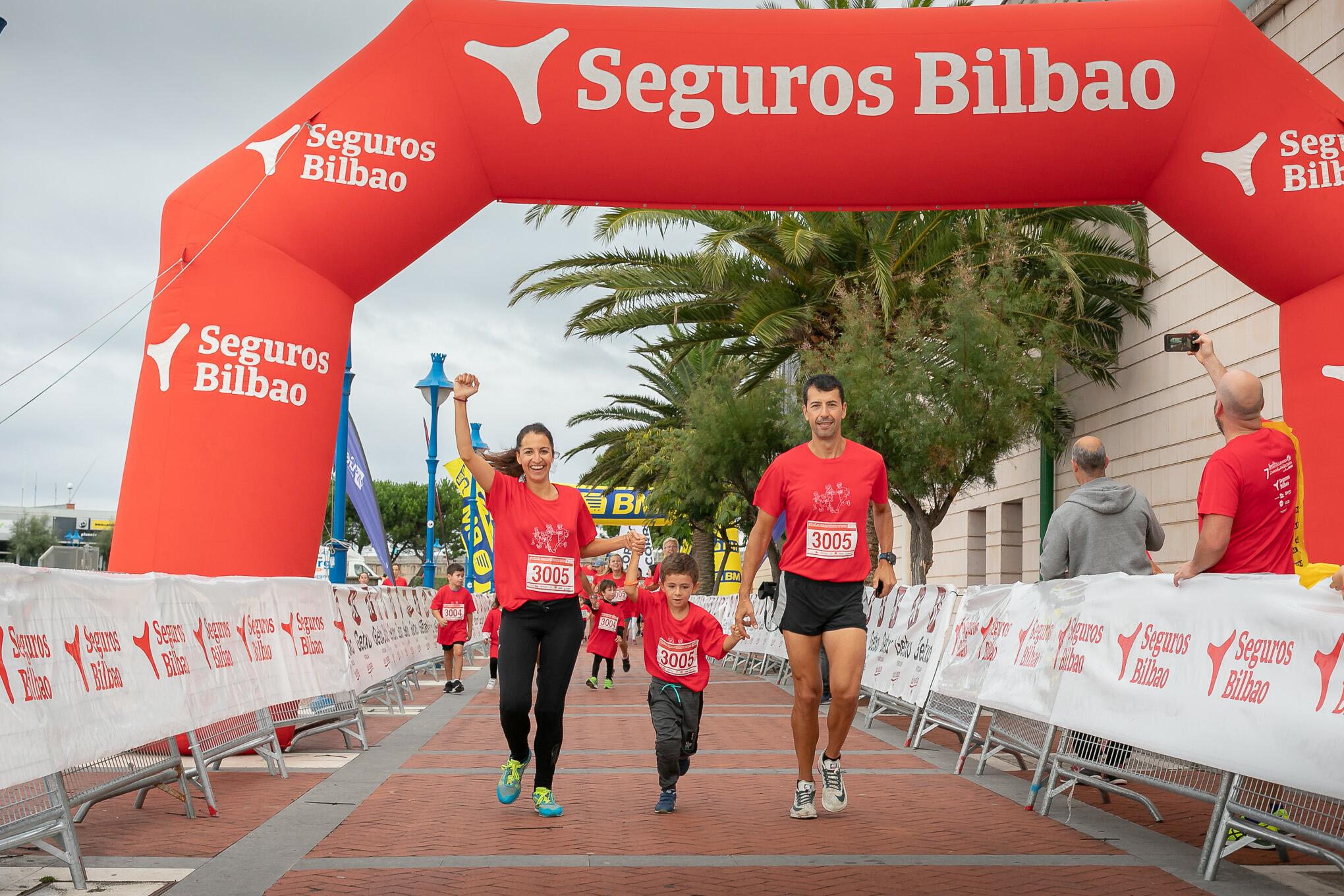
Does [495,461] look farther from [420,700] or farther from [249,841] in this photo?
[420,700]

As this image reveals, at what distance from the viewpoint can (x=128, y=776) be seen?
6.22 m

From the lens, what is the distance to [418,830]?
6.46 m

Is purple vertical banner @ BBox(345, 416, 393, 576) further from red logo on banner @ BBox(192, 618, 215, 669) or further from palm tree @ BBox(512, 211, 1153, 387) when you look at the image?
red logo on banner @ BBox(192, 618, 215, 669)

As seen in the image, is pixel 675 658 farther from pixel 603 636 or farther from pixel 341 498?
pixel 341 498

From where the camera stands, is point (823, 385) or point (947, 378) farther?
point (947, 378)

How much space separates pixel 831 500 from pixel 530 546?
1.53 m

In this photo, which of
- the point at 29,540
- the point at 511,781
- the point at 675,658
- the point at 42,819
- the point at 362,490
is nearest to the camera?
the point at 42,819

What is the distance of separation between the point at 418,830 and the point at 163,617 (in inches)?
68.7

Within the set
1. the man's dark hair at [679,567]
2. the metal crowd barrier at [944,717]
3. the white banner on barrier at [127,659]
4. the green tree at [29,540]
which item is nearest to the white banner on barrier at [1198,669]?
the metal crowd barrier at [944,717]

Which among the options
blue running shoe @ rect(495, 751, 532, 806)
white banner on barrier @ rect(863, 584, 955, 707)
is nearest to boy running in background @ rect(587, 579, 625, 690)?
white banner on barrier @ rect(863, 584, 955, 707)

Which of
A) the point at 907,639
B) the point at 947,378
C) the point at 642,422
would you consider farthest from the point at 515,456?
the point at 642,422

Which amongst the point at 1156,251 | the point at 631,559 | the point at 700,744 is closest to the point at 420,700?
the point at 700,744

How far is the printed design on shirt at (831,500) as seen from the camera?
6.87m

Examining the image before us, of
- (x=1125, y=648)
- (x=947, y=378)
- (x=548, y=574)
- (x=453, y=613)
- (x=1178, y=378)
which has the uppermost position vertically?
(x=1178, y=378)
